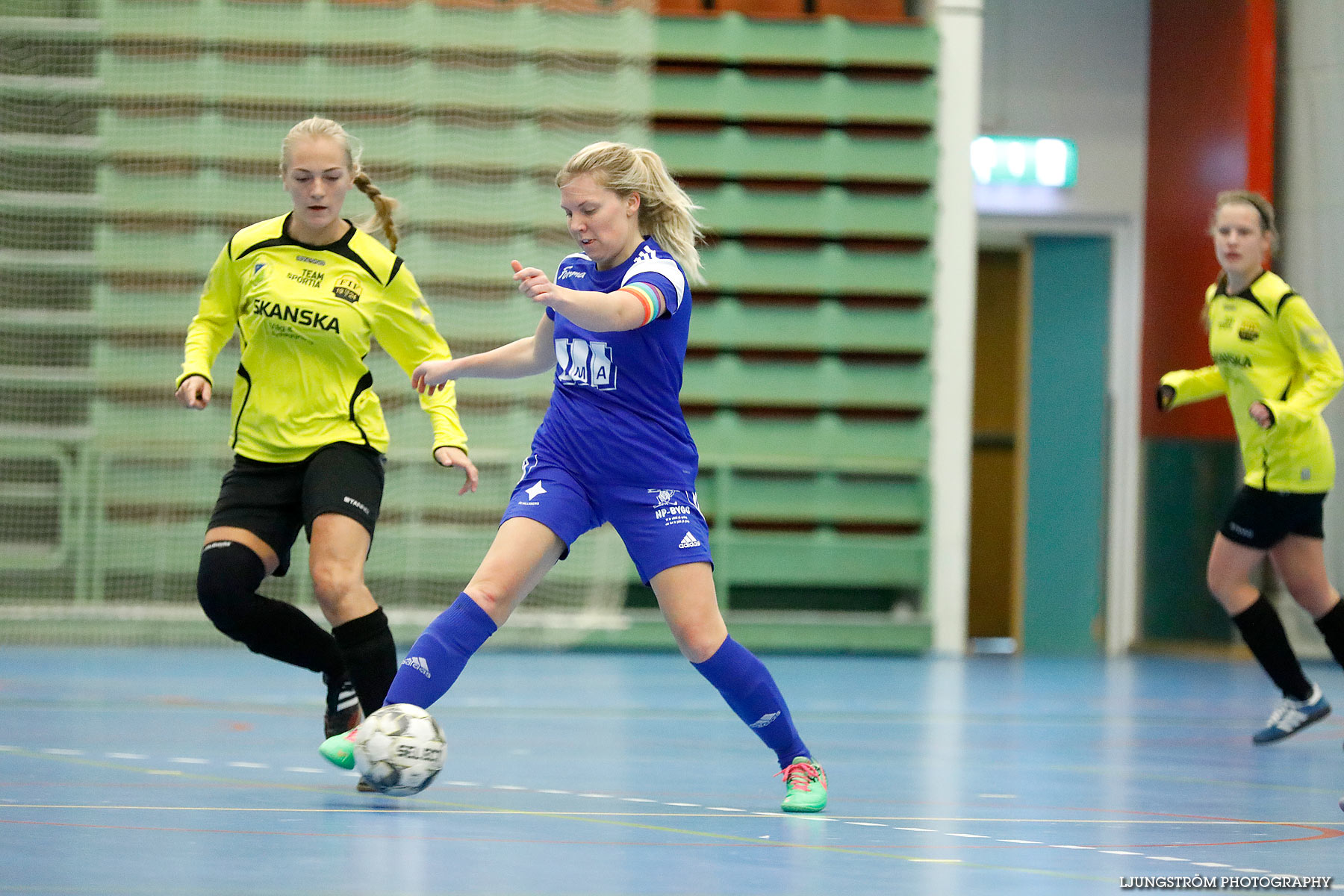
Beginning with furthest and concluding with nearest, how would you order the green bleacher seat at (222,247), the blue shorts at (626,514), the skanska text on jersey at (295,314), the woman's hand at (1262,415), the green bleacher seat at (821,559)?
the green bleacher seat at (821,559), the green bleacher seat at (222,247), the woman's hand at (1262,415), the skanska text on jersey at (295,314), the blue shorts at (626,514)

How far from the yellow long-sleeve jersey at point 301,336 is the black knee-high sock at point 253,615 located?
301 mm

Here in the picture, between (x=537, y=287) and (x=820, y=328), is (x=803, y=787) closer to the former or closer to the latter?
(x=537, y=287)

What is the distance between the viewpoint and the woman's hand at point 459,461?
4.04 m

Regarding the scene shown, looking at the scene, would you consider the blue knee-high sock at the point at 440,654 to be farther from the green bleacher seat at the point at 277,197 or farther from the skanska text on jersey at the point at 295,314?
the green bleacher seat at the point at 277,197

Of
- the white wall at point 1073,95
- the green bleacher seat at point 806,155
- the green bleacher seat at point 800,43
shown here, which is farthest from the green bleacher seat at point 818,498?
the green bleacher seat at point 800,43

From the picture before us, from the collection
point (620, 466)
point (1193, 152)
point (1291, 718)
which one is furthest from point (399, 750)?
point (1193, 152)

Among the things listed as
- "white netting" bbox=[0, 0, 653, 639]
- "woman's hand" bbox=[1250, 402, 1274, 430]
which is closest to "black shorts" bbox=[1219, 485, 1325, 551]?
"woman's hand" bbox=[1250, 402, 1274, 430]

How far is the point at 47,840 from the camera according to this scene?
3025 mm

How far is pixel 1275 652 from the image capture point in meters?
5.79

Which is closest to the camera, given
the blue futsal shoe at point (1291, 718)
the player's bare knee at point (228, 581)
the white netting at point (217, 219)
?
the player's bare knee at point (228, 581)

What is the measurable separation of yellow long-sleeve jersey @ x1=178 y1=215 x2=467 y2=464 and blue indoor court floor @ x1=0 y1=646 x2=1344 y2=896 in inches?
36.4

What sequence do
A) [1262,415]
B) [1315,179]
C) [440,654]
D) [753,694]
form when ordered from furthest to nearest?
[1315,179] → [1262,415] → [753,694] → [440,654]

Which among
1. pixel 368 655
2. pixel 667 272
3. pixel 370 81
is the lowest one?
pixel 368 655

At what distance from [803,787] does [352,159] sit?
1985mm
